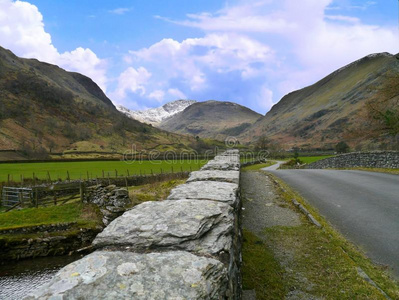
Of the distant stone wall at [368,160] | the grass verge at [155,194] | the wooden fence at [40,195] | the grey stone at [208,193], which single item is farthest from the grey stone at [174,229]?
the distant stone wall at [368,160]

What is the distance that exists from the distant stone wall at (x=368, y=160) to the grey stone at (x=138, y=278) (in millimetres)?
23734

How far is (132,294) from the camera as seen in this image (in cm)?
176

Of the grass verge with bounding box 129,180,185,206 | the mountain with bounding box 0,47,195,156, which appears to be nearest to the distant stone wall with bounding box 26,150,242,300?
the grass verge with bounding box 129,180,185,206

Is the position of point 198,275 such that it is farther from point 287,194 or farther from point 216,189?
point 287,194

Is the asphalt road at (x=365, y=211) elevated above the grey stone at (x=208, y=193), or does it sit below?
below

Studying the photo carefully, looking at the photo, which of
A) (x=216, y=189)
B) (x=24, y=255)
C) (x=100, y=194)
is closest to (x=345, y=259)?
(x=216, y=189)

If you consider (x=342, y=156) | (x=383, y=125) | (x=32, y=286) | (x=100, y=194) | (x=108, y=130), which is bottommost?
(x=32, y=286)

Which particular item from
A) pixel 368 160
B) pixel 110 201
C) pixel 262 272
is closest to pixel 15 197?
pixel 110 201

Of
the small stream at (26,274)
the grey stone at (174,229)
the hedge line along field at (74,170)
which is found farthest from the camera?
the hedge line along field at (74,170)

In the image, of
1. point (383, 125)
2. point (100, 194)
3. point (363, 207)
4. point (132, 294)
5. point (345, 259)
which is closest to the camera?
point (132, 294)

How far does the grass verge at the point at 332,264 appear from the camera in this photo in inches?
162

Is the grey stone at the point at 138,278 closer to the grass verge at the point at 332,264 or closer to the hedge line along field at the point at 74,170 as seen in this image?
the grass verge at the point at 332,264

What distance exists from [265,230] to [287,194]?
189 inches

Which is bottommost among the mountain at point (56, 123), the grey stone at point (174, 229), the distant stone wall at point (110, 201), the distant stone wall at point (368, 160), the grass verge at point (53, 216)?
the grass verge at point (53, 216)
